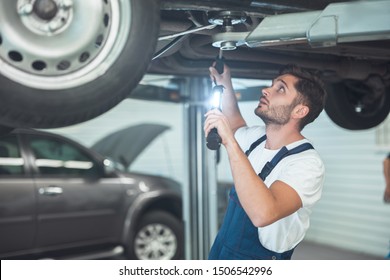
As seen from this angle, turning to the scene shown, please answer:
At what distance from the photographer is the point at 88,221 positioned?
3496 millimetres

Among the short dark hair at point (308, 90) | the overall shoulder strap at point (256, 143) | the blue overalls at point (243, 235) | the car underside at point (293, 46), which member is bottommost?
the blue overalls at point (243, 235)

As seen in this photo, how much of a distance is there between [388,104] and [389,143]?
146 cm

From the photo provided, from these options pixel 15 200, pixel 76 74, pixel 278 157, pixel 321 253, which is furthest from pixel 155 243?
pixel 76 74

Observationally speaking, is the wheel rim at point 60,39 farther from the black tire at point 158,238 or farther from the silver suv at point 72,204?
the black tire at point 158,238

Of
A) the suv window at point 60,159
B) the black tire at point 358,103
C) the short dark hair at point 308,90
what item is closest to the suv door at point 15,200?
the suv window at point 60,159

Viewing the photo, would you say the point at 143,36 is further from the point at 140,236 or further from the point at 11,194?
the point at 140,236

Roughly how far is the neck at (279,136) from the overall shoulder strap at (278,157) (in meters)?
0.02

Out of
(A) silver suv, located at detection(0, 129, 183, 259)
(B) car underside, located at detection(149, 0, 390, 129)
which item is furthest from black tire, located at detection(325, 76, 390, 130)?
(A) silver suv, located at detection(0, 129, 183, 259)

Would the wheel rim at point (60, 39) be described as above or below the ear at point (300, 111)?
above

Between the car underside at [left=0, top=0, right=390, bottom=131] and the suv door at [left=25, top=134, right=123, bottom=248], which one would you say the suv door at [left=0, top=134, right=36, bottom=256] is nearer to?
the suv door at [left=25, top=134, right=123, bottom=248]

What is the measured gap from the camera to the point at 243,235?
1616mm

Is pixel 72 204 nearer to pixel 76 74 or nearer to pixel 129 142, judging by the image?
pixel 129 142

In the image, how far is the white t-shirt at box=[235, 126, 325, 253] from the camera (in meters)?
1.55

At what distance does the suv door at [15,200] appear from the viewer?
126 inches
